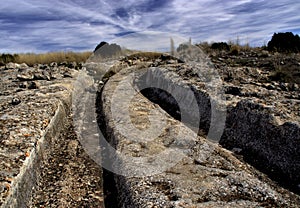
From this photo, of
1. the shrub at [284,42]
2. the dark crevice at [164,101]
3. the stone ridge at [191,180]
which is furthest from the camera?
the shrub at [284,42]

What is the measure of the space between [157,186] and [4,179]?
1.83m

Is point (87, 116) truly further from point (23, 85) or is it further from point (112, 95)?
point (23, 85)

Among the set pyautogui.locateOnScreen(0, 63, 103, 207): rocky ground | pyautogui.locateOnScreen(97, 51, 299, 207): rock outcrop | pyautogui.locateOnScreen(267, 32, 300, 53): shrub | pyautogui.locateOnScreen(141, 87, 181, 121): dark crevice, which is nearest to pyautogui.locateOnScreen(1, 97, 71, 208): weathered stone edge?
pyautogui.locateOnScreen(0, 63, 103, 207): rocky ground

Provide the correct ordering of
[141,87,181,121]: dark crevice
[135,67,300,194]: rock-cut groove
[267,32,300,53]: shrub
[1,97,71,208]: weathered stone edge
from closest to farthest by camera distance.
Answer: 1. [1,97,71,208]: weathered stone edge
2. [135,67,300,194]: rock-cut groove
3. [141,87,181,121]: dark crevice
4. [267,32,300,53]: shrub

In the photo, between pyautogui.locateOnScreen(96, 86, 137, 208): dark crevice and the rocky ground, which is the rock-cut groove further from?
the rocky ground

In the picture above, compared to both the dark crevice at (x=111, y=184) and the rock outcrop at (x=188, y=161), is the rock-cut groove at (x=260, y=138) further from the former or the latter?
the dark crevice at (x=111, y=184)

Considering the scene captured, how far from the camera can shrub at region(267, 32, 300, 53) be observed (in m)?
13.5

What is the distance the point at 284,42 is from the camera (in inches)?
563

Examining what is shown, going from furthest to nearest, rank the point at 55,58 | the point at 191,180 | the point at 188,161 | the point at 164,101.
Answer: the point at 55,58 → the point at 164,101 → the point at 188,161 → the point at 191,180

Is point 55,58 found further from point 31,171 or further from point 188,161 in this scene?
point 188,161

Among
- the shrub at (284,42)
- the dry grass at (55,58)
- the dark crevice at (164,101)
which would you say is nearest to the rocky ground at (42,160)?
the dark crevice at (164,101)

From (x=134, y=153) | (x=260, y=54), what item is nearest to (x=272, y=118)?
(x=134, y=153)

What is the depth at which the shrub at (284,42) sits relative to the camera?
1353 cm

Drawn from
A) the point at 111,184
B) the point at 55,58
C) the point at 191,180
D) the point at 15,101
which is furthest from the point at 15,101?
the point at 55,58
